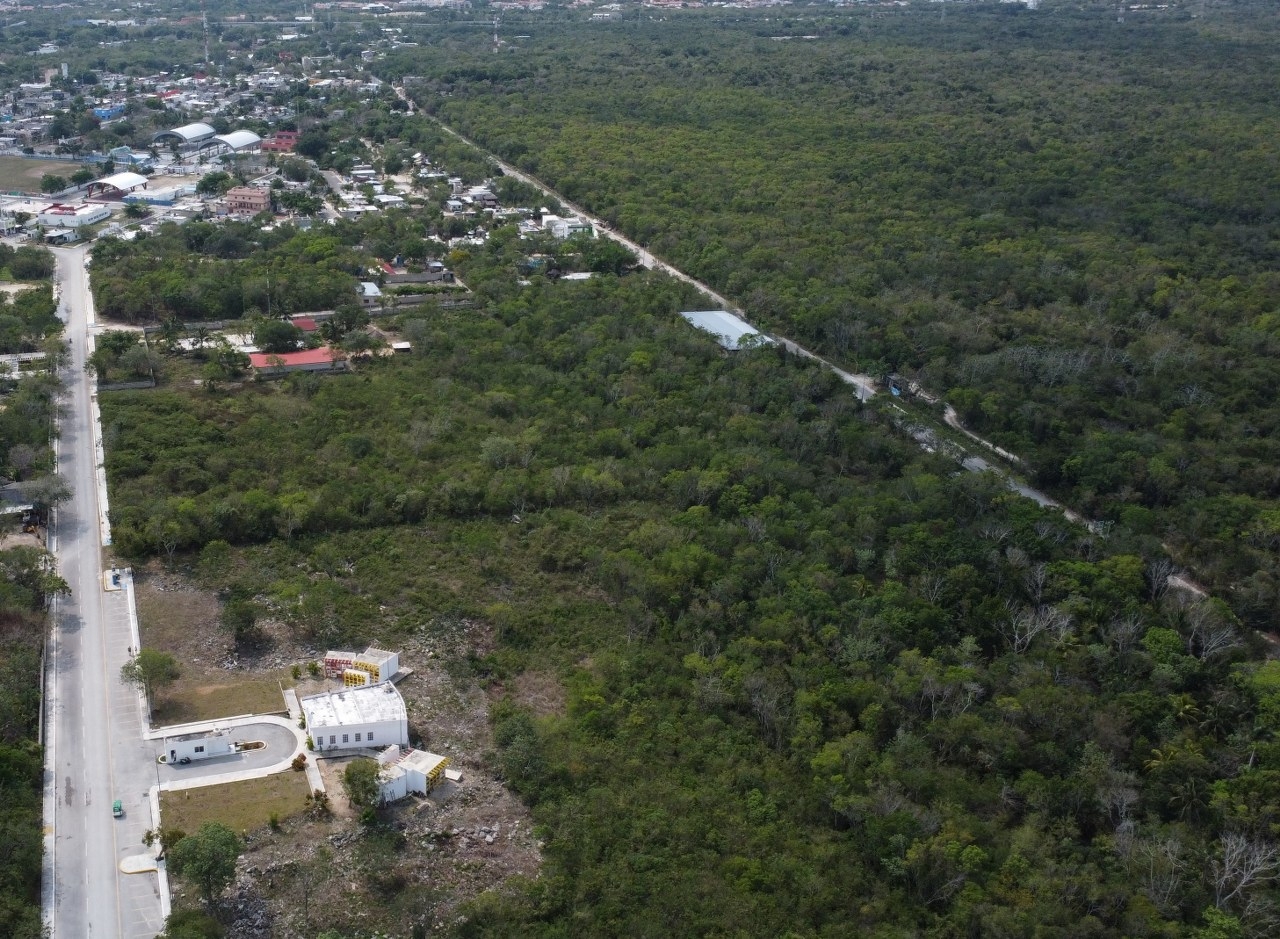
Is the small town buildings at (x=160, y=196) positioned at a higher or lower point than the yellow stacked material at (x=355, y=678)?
higher

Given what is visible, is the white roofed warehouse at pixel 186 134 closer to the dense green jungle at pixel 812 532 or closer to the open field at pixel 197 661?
the dense green jungle at pixel 812 532

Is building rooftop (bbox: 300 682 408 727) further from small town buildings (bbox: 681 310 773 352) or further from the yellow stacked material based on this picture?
small town buildings (bbox: 681 310 773 352)

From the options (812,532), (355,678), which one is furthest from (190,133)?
(355,678)

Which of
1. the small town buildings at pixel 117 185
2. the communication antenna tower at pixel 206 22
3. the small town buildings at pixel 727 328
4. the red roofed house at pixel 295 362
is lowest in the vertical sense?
the red roofed house at pixel 295 362

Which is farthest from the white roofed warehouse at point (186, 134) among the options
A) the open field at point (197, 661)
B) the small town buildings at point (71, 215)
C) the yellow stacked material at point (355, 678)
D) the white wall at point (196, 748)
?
the white wall at point (196, 748)

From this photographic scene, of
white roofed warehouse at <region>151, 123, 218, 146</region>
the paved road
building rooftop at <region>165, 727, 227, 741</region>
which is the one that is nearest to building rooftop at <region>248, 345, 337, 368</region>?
the paved road

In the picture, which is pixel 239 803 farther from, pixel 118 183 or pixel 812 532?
pixel 118 183
